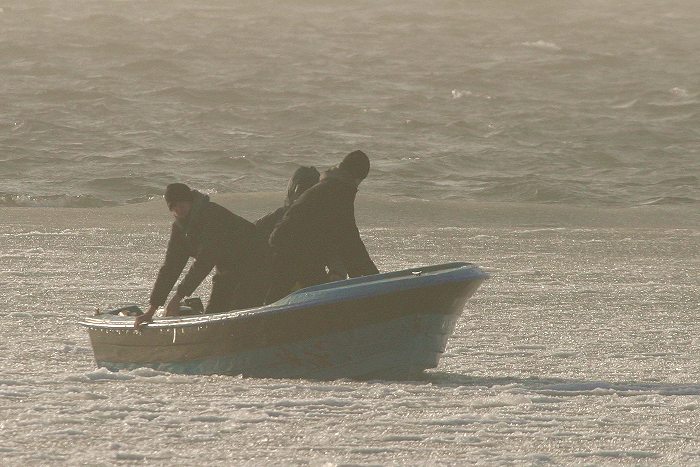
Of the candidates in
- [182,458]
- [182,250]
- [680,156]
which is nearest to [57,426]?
[182,458]

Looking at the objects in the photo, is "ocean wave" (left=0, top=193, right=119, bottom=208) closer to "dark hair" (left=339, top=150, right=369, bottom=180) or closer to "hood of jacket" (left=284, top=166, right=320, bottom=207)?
"hood of jacket" (left=284, top=166, right=320, bottom=207)

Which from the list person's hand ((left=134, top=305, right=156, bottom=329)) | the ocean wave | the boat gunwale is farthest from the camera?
the ocean wave

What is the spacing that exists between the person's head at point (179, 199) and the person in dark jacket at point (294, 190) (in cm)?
50

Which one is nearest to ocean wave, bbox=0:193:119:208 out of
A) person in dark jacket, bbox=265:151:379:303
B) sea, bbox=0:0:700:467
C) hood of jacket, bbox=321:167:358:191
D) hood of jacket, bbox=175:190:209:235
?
sea, bbox=0:0:700:467

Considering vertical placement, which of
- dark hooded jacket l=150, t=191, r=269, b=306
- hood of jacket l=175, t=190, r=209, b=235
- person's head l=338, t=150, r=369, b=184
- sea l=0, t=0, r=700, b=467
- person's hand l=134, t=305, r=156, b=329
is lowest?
sea l=0, t=0, r=700, b=467

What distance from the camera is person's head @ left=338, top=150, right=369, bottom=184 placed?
8.30 m

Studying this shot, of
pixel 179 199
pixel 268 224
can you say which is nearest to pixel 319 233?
pixel 268 224

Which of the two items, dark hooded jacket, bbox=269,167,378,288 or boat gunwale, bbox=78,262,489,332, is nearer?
boat gunwale, bbox=78,262,489,332

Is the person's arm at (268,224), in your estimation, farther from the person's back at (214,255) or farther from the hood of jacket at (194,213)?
the hood of jacket at (194,213)

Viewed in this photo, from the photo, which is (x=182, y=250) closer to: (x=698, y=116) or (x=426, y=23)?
(x=698, y=116)

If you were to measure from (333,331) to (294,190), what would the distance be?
45.2 inches

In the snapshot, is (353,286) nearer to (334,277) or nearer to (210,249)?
(334,277)

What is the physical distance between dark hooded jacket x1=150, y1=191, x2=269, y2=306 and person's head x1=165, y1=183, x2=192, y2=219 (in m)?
0.04

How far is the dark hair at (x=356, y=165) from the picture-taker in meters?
8.30
